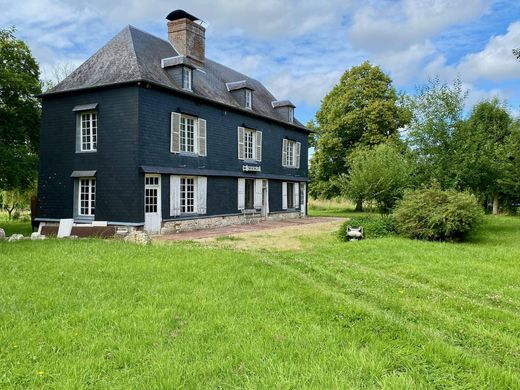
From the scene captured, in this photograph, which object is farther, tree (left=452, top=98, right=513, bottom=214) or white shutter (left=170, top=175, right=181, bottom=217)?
white shutter (left=170, top=175, right=181, bottom=217)

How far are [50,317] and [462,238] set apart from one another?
1254 cm

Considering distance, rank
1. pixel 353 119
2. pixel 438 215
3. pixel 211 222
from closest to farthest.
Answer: pixel 438 215 → pixel 211 222 → pixel 353 119

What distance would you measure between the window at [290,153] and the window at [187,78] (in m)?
8.63

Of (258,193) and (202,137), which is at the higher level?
(202,137)

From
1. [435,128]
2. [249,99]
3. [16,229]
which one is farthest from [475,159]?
[16,229]

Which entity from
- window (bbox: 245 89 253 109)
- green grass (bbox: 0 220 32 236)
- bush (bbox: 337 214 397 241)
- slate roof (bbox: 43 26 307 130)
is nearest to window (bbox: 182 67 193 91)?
slate roof (bbox: 43 26 307 130)

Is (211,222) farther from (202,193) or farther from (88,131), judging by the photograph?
(88,131)

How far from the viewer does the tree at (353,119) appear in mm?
30891

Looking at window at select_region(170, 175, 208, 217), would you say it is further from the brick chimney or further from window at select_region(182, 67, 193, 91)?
the brick chimney

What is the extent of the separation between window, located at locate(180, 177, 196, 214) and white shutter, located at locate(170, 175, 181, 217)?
46 centimetres

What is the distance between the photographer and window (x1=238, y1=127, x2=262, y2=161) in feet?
66.7

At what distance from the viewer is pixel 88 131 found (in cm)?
1586

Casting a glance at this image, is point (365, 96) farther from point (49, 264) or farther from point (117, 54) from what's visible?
point (49, 264)

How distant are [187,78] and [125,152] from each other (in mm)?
4375
